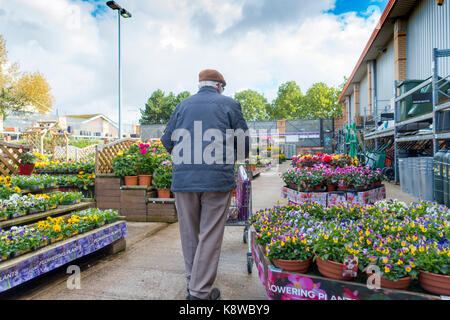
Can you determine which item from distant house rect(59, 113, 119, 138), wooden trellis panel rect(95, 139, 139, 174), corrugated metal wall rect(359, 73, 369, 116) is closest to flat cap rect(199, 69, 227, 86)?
wooden trellis panel rect(95, 139, 139, 174)

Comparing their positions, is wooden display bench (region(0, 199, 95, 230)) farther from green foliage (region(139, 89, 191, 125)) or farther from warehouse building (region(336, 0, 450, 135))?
green foliage (region(139, 89, 191, 125))

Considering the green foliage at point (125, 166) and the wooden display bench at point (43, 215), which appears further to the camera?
the green foliage at point (125, 166)

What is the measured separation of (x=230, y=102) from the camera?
7.49 ft

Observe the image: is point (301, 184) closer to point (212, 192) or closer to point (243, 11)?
point (212, 192)

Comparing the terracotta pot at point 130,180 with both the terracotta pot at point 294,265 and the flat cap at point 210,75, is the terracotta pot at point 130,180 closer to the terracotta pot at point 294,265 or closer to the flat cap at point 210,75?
the flat cap at point 210,75

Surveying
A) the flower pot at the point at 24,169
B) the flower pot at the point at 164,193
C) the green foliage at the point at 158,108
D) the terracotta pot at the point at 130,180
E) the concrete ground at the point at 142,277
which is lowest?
the concrete ground at the point at 142,277

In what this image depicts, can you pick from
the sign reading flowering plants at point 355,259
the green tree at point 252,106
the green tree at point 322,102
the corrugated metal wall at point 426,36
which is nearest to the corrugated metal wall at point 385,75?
the corrugated metal wall at point 426,36

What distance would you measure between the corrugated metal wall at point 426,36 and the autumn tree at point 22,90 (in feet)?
89.1

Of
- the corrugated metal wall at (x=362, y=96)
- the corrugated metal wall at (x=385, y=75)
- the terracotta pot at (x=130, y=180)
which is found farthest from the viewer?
the corrugated metal wall at (x=362, y=96)

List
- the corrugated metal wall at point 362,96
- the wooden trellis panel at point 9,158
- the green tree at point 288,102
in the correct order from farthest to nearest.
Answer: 1. the green tree at point 288,102
2. the corrugated metal wall at point 362,96
3. the wooden trellis panel at point 9,158

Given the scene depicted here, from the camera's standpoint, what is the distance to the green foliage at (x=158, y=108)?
47250mm

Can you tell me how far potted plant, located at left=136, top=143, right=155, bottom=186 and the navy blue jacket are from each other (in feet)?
9.75
